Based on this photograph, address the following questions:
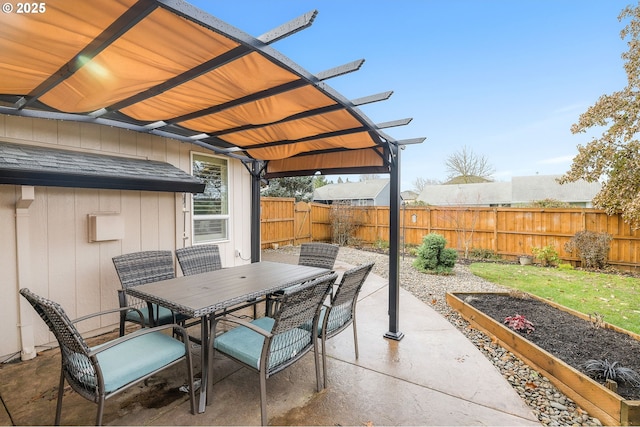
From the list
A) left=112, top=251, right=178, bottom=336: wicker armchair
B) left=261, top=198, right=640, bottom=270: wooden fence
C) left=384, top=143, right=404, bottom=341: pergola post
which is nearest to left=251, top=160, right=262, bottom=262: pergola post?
left=112, top=251, right=178, bottom=336: wicker armchair

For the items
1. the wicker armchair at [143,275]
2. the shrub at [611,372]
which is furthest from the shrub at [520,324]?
the wicker armchair at [143,275]

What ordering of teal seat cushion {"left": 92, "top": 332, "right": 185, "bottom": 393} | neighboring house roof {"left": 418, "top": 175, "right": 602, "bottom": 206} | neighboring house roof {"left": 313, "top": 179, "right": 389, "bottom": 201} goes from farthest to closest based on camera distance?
neighboring house roof {"left": 313, "top": 179, "right": 389, "bottom": 201} < neighboring house roof {"left": 418, "top": 175, "right": 602, "bottom": 206} < teal seat cushion {"left": 92, "top": 332, "right": 185, "bottom": 393}

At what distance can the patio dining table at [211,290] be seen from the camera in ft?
7.30

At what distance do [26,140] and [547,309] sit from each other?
6757 mm

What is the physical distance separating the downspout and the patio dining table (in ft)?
4.35

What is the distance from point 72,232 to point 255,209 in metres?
2.57

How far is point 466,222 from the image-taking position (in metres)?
9.63

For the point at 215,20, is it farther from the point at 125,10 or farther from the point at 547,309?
the point at 547,309

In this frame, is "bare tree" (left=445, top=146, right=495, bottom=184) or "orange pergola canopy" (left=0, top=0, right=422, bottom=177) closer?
"orange pergola canopy" (left=0, top=0, right=422, bottom=177)

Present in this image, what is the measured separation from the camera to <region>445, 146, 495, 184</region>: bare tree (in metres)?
21.3

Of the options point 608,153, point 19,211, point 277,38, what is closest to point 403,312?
point 277,38

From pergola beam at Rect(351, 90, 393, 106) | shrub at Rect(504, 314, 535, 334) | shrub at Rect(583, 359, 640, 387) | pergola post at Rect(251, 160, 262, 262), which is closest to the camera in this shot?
shrub at Rect(583, 359, 640, 387)

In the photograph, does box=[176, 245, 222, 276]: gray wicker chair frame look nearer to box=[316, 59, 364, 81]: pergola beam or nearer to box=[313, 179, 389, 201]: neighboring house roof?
box=[316, 59, 364, 81]: pergola beam

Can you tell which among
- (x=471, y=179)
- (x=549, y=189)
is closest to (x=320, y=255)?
(x=549, y=189)
